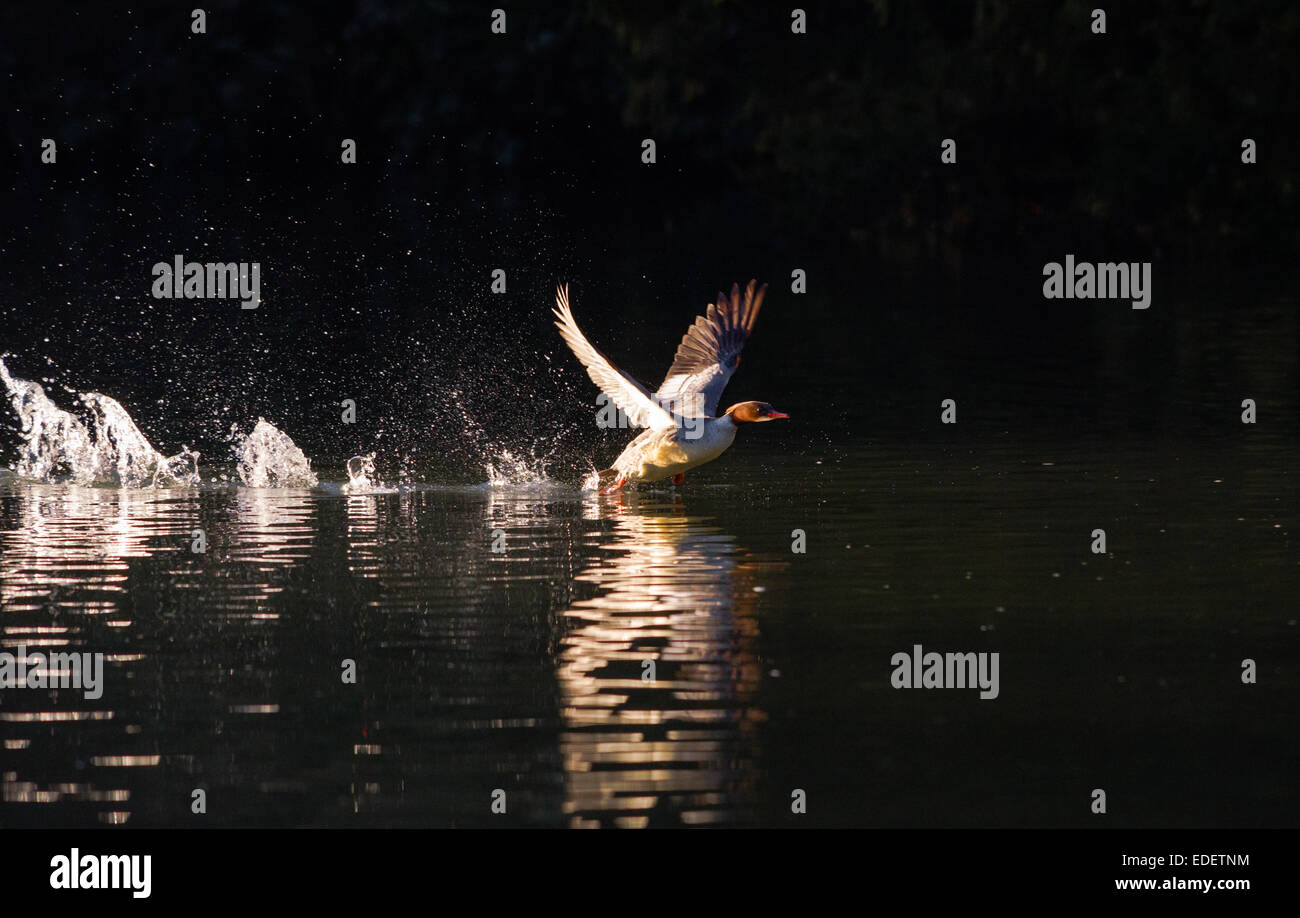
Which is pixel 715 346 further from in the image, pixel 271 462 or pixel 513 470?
pixel 271 462

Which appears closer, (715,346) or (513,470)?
(715,346)

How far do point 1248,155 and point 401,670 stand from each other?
125 feet

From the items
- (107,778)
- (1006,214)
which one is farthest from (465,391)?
(1006,214)

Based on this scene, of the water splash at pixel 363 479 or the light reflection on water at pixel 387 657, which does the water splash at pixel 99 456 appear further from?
the light reflection on water at pixel 387 657

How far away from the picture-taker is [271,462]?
19641 mm

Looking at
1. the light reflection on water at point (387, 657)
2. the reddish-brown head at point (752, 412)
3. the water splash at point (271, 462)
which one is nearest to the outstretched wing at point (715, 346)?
the reddish-brown head at point (752, 412)

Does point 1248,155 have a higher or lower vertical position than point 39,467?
higher

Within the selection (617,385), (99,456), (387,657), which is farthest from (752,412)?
(387,657)

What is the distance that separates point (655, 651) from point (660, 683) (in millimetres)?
695

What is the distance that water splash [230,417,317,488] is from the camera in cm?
1944

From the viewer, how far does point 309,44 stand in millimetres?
72250

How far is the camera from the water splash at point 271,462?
19438mm

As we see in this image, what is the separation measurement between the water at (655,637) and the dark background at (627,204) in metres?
3.04
